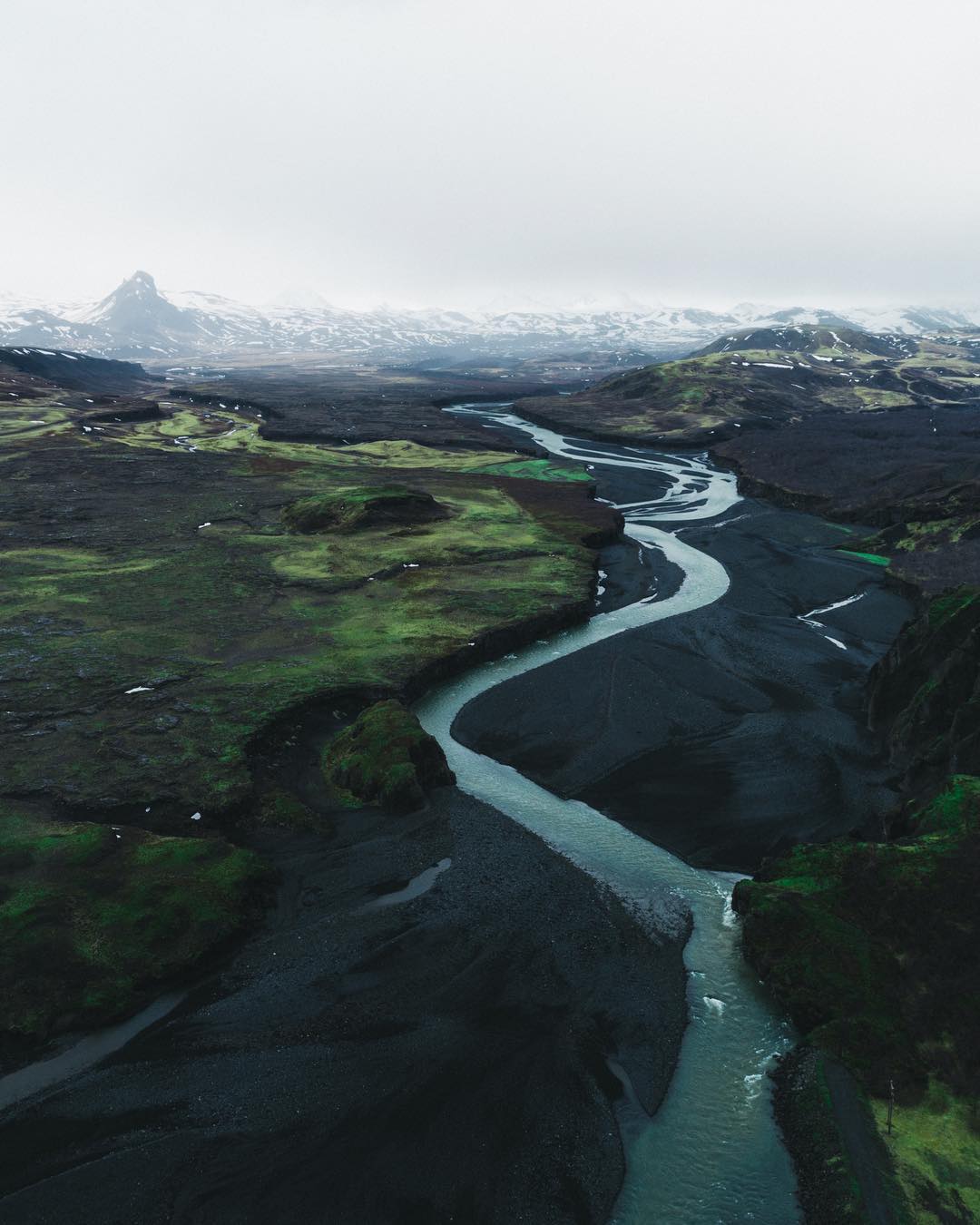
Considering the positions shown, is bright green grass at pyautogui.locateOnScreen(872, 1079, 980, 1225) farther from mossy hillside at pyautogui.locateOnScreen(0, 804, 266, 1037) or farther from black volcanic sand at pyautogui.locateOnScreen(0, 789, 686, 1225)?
mossy hillside at pyautogui.locateOnScreen(0, 804, 266, 1037)

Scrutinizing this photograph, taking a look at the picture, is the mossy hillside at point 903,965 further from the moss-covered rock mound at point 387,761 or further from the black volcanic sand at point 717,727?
the moss-covered rock mound at point 387,761

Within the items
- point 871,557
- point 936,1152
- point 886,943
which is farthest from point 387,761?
point 871,557

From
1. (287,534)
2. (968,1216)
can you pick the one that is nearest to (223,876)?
(968,1216)

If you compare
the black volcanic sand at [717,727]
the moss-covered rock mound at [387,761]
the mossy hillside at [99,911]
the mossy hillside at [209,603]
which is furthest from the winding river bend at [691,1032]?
the mossy hillside at [99,911]

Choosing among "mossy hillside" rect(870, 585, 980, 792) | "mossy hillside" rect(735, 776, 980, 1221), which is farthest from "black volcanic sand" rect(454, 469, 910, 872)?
"mossy hillside" rect(735, 776, 980, 1221)

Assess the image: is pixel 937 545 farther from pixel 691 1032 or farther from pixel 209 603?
pixel 209 603

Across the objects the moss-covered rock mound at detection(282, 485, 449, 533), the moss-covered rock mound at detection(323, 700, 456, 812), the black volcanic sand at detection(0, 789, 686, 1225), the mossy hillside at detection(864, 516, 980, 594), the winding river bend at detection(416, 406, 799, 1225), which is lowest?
the black volcanic sand at detection(0, 789, 686, 1225)
